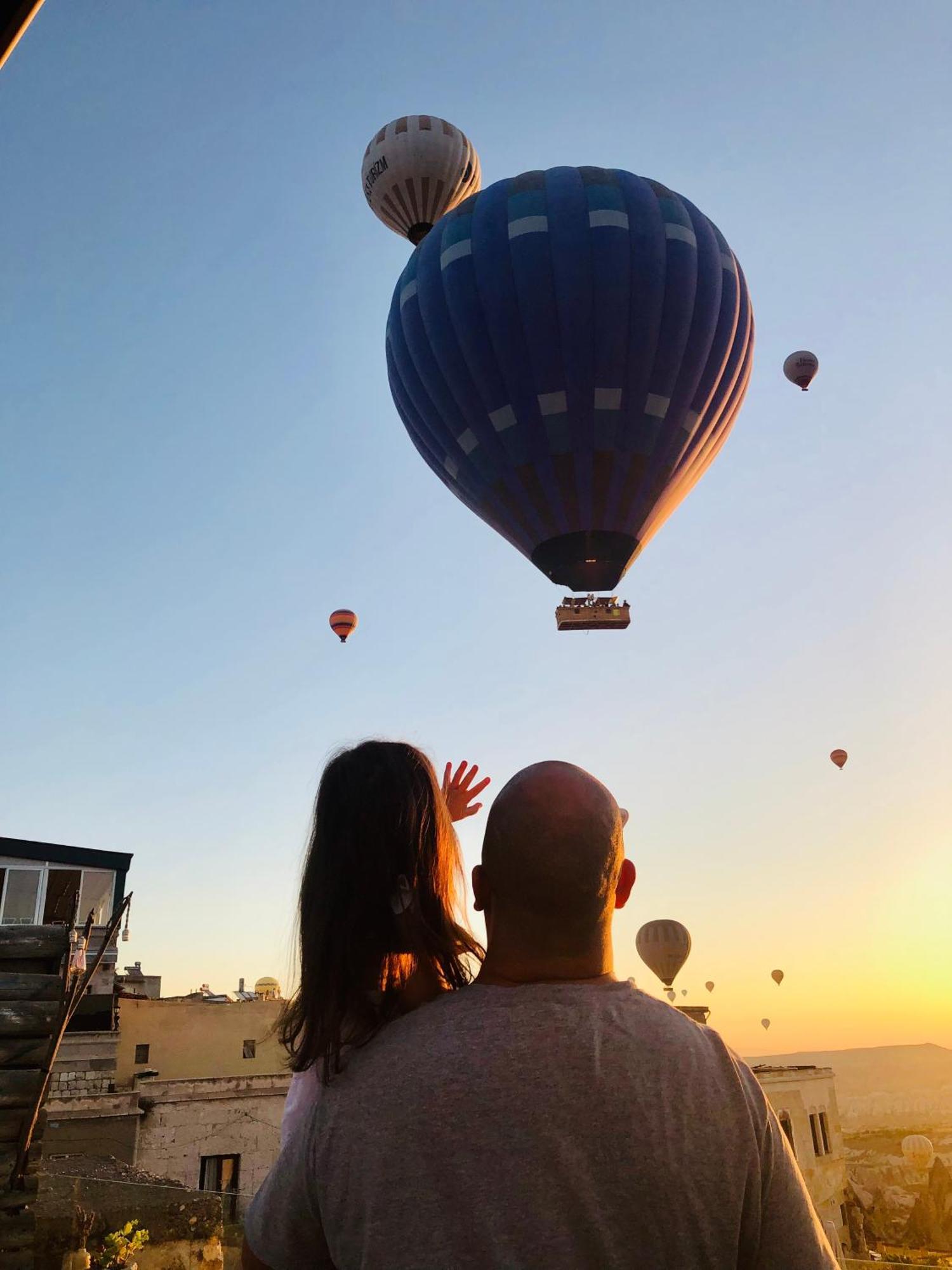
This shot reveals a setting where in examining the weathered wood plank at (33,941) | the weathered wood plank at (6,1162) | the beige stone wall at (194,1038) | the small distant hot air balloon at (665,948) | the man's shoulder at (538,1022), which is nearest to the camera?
the man's shoulder at (538,1022)

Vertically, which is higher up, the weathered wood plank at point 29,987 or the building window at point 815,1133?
the weathered wood plank at point 29,987

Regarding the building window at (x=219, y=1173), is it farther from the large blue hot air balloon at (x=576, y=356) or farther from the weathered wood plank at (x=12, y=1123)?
the weathered wood plank at (x=12, y=1123)

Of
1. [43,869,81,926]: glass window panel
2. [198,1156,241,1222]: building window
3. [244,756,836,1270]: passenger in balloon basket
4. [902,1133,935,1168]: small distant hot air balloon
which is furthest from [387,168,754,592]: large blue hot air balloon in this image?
[902,1133,935,1168]: small distant hot air balloon

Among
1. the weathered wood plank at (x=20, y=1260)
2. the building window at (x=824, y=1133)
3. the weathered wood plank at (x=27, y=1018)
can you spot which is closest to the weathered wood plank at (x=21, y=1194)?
the weathered wood plank at (x=20, y=1260)

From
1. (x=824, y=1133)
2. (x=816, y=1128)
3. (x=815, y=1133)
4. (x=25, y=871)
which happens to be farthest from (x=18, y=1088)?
(x=824, y=1133)

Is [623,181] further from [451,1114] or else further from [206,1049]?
[206,1049]

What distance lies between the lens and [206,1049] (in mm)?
31188

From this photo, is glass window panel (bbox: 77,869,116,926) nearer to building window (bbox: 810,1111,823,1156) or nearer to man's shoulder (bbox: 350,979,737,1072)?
building window (bbox: 810,1111,823,1156)

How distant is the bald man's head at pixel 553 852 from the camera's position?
2010mm

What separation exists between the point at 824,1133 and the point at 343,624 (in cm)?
2648

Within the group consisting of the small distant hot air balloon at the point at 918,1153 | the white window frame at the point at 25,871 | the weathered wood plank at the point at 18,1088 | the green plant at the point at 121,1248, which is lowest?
the small distant hot air balloon at the point at 918,1153

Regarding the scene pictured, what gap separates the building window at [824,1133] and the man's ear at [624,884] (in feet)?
127

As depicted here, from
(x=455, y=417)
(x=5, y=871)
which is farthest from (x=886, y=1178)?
(x=455, y=417)

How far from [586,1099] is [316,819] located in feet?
3.00
